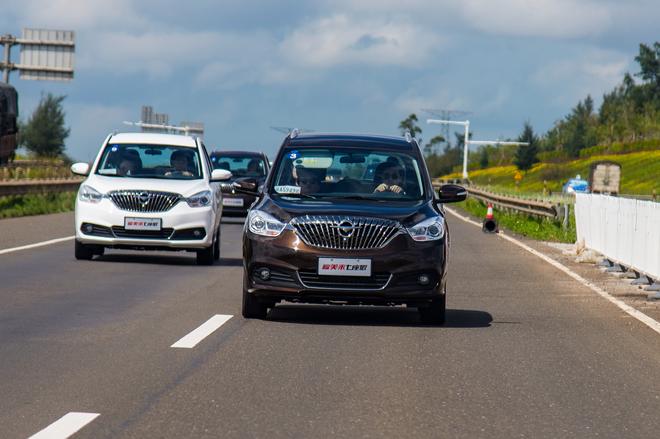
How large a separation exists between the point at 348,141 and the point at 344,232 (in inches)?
64.7

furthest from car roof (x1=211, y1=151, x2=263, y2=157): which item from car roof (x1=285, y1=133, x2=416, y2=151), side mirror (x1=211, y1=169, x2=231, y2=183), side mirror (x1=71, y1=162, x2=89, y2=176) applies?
car roof (x1=285, y1=133, x2=416, y2=151)

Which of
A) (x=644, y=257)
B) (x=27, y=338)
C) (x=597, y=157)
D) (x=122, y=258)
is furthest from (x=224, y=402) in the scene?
(x=597, y=157)

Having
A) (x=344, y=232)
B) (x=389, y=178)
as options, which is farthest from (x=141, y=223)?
(x=344, y=232)

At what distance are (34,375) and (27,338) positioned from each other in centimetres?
191

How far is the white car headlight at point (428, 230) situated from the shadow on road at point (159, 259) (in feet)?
24.4

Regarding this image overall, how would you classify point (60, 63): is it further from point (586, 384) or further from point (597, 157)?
point (597, 157)

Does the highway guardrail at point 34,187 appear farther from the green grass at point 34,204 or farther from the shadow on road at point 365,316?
the shadow on road at point 365,316

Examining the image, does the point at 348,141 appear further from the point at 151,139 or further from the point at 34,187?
the point at 34,187

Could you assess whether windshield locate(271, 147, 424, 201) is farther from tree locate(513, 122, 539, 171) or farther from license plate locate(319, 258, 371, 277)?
tree locate(513, 122, 539, 171)

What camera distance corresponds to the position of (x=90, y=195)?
18750 millimetres

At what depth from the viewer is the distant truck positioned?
52406 mm

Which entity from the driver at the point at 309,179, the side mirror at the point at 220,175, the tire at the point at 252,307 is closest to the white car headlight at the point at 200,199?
the side mirror at the point at 220,175

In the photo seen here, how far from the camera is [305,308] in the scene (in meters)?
13.7

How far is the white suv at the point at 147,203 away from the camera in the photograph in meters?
18.5
